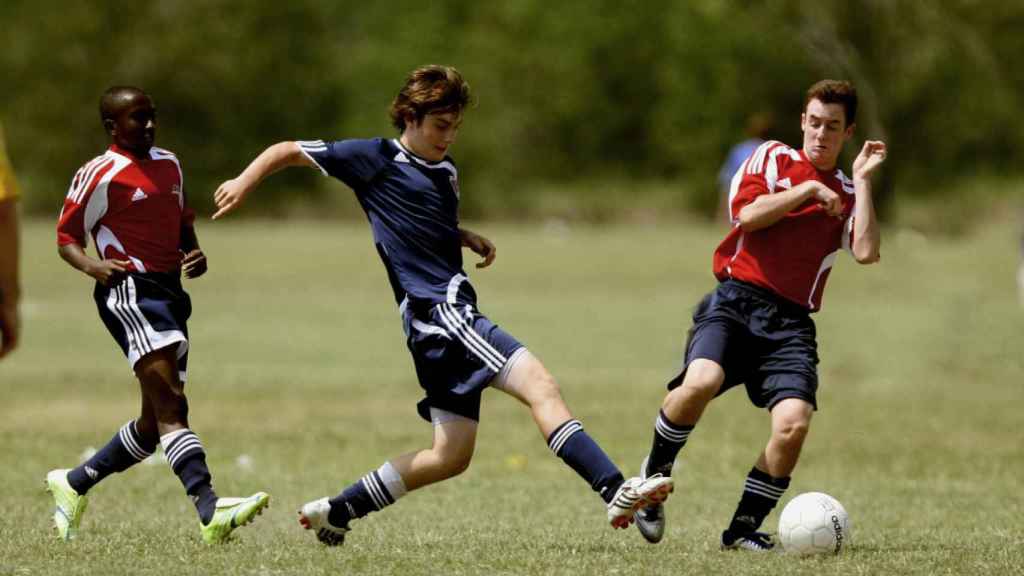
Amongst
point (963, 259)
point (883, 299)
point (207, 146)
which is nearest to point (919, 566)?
point (883, 299)

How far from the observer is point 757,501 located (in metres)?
7.39

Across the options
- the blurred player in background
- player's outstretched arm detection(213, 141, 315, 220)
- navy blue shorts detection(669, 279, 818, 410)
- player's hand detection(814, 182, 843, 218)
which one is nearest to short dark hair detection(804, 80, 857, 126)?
player's hand detection(814, 182, 843, 218)

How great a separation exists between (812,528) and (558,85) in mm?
58347

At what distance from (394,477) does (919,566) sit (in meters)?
2.11

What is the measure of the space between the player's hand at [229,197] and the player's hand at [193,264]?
1.79 feet

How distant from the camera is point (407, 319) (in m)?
7.07

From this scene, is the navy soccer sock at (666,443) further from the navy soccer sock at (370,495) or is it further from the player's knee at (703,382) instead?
the navy soccer sock at (370,495)

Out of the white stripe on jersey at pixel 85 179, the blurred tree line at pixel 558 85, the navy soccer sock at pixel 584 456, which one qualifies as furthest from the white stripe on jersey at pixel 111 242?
the blurred tree line at pixel 558 85

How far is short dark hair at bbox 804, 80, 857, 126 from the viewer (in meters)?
7.44

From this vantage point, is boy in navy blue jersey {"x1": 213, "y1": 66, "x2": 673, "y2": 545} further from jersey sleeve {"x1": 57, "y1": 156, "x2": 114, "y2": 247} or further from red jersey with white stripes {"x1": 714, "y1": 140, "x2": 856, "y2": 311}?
red jersey with white stripes {"x1": 714, "y1": 140, "x2": 856, "y2": 311}

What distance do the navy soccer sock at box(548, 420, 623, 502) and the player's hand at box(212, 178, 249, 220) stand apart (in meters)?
1.52

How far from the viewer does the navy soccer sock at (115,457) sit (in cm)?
771

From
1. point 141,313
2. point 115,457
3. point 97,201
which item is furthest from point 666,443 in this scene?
point 97,201

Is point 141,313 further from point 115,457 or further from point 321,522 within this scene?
point 321,522
